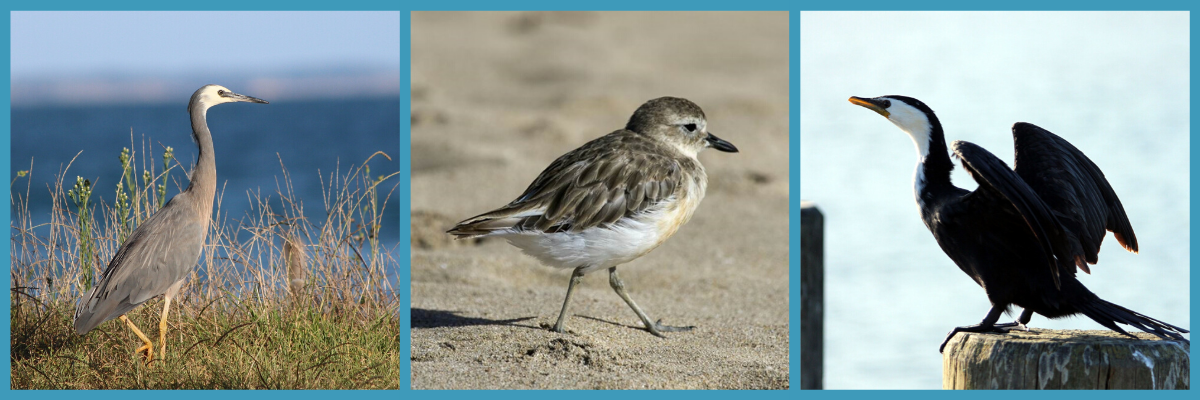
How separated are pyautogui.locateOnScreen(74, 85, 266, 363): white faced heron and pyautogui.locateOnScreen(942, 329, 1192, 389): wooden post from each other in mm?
3261

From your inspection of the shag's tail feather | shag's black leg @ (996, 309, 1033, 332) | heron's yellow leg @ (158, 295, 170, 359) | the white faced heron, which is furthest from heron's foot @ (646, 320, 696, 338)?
heron's yellow leg @ (158, 295, 170, 359)

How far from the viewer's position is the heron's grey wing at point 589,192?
14.3 ft

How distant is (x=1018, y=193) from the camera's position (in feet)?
12.5

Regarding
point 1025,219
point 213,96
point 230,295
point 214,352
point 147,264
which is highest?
point 213,96

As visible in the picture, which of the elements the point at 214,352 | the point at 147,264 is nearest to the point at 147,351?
the point at 214,352

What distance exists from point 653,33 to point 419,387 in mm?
13212

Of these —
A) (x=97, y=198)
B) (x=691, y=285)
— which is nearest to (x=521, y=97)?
(x=691, y=285)

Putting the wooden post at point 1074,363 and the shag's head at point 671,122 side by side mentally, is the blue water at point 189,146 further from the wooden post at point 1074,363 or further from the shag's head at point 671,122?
the wooden post at point 1074,363

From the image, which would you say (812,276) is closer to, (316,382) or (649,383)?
(649,383)

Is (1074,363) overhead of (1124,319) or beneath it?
beneath

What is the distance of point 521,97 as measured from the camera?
1299 centimetres

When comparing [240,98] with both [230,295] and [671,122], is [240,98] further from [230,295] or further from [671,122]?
[671,122]

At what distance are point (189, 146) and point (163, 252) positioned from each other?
78cm

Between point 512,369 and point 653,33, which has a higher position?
point 653,33
